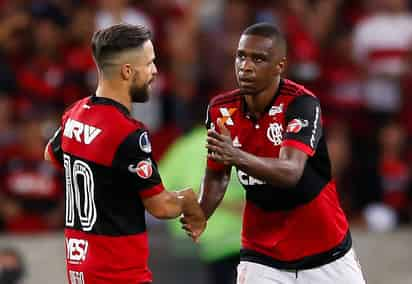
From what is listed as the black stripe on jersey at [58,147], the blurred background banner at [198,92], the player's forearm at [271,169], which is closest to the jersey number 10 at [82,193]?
the black stripe on jersey at [58,147]

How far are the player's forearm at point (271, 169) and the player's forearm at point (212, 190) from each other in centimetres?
A: 69

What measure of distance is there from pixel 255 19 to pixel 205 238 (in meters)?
2.58

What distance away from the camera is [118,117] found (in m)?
5.59

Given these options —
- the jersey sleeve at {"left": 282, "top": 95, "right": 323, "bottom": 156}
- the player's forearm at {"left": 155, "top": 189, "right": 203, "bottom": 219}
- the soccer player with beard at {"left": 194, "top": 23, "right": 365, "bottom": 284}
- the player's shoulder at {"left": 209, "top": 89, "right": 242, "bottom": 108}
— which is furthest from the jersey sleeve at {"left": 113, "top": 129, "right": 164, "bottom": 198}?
the player's shoulder at {"left": 209, "top": 89, "right": 242, "bottom": 108}

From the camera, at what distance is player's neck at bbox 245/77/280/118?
6.21m

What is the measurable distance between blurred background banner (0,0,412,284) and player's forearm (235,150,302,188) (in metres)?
3.60

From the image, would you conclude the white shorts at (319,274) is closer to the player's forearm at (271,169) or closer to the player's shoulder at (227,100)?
the player's forearm at (271,169)

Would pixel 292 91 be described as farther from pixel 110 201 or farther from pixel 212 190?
pixel 110 201

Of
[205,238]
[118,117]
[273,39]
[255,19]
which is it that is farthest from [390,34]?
[118,117]

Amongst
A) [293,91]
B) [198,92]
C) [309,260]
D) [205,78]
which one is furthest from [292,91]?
[205,78]

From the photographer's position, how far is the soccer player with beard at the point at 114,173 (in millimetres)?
5574

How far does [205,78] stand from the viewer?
1065 centimetres

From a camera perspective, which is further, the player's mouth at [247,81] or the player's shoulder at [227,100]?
the player's shoulder at [227,100]

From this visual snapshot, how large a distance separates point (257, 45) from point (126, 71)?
0.82 metres
